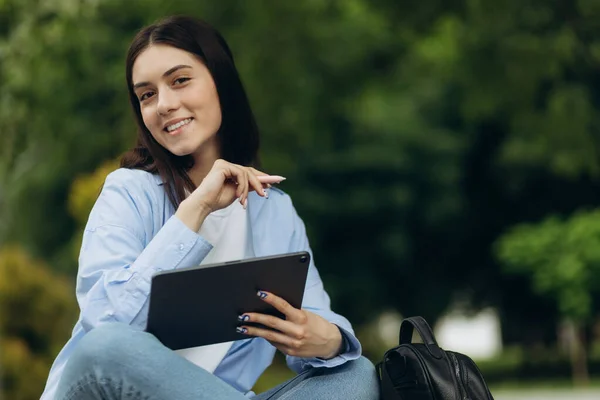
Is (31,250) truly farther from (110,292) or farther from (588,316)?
(110,292)

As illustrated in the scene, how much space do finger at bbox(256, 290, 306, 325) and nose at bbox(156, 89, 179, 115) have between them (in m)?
0.63

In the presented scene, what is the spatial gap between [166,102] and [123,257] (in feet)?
1.55

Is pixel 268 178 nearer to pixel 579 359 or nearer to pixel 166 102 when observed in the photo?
pixel 166 102

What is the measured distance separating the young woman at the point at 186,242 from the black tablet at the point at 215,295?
3 centimetres

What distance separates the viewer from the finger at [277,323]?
231 cm

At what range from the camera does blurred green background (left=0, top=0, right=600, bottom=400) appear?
9.38 metres

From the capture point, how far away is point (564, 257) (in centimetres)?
2005

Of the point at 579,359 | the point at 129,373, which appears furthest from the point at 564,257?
the point at 129,373

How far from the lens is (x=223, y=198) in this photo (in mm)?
2486

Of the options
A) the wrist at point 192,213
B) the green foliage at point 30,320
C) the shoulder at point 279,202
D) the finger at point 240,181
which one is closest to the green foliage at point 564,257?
the green foliage at point 30,320

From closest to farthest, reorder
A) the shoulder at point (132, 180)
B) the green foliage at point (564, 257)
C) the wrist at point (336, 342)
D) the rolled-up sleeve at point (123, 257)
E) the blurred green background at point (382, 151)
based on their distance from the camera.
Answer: the rolled-up sleeve at point (123, 257) < the wrist at point (336, 342) < the shoulder at point (132, 180) < the blurred green background at point (382, 151) < the green foliage at point (564, 257)

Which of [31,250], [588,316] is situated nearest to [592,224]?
[588,316]

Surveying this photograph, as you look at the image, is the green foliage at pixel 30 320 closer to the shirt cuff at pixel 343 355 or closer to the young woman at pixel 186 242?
the young woman at pixel 186 242

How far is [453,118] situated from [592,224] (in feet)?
13.1
